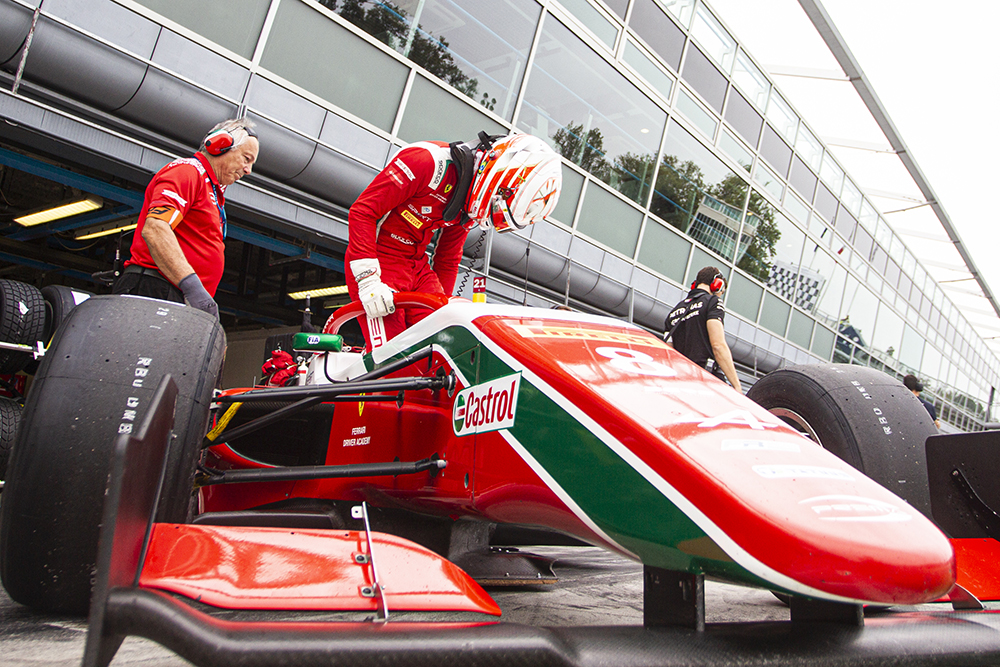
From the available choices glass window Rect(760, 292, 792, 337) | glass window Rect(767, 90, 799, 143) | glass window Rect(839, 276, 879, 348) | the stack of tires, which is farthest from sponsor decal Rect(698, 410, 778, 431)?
glass window Rect(839, 276, 879, 348)

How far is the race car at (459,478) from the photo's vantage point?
3.62 feet

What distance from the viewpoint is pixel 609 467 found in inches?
54.5

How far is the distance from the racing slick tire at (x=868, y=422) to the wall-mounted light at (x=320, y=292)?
7.66 metres

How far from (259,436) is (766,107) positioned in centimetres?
1426

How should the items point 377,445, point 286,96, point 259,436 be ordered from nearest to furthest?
point 377,445, point 259,436, point 286,96

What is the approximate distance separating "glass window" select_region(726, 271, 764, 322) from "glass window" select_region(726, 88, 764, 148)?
9.31 feet

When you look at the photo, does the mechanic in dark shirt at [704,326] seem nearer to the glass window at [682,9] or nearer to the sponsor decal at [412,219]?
the sponsor decal at [412,219]

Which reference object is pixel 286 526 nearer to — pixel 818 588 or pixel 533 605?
pixel 533 605

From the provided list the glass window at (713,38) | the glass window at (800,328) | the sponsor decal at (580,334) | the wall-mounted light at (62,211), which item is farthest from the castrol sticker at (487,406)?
the glass window at (800,328)

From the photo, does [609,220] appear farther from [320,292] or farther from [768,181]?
[768,181]

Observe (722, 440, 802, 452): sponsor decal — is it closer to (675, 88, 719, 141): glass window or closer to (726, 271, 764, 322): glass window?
(675, 88, 719, 141): glass window

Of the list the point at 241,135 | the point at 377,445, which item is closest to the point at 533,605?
the point at 377,445

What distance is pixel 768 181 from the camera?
14547 mm

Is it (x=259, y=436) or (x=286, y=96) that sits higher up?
(x=286, y=96)
